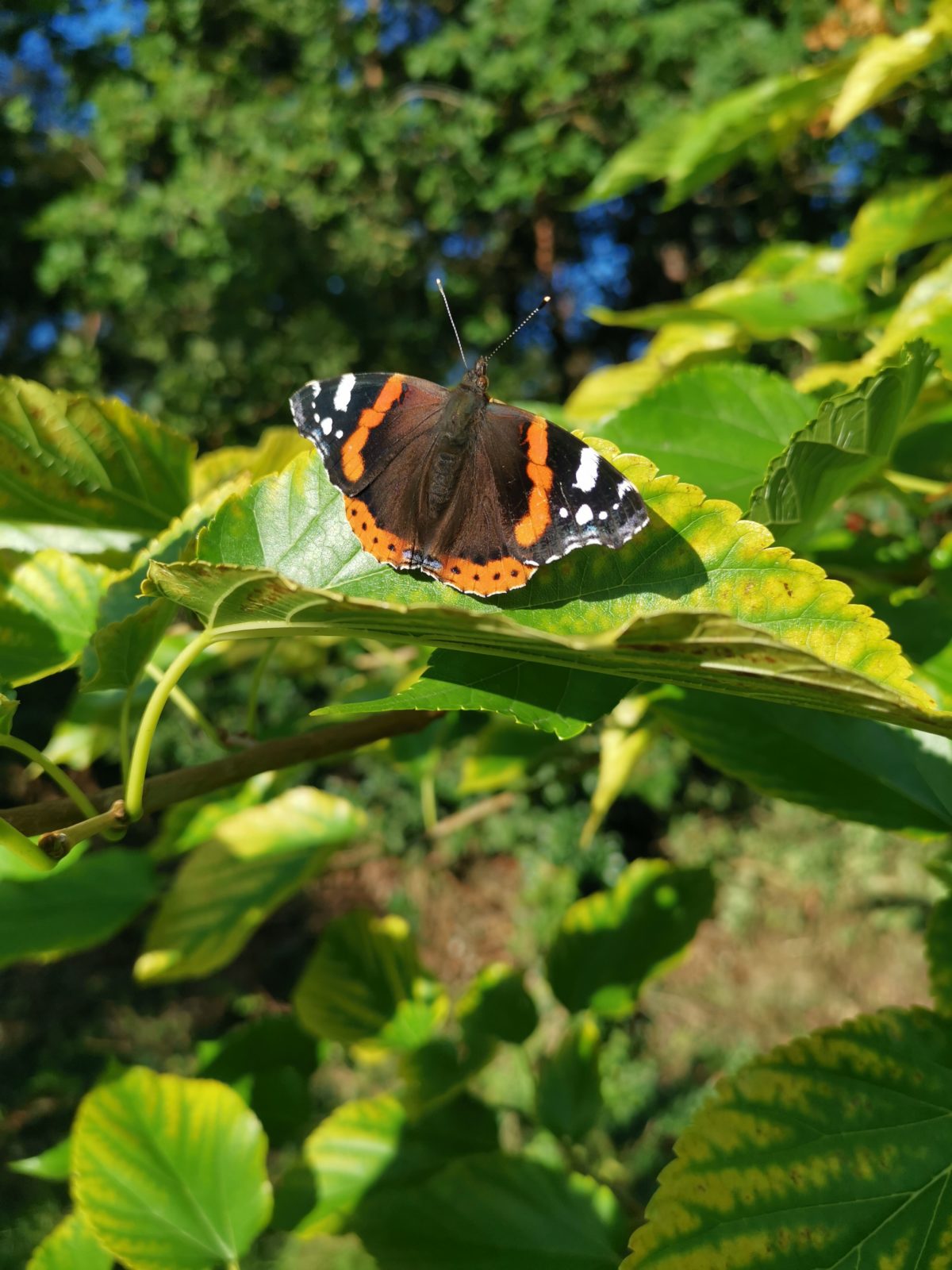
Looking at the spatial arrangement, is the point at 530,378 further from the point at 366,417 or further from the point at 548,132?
the point at 366,417

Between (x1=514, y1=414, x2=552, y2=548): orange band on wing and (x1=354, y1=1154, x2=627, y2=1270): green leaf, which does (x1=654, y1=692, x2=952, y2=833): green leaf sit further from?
(x1=354, y1=1154, x2=627, y2=1270): green leaf

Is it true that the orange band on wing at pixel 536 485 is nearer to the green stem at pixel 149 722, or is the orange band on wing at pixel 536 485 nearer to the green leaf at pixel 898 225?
the green stem at pixel 149 722

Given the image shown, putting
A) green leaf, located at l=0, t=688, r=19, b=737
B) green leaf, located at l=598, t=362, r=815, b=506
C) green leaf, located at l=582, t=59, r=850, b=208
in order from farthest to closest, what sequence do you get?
green leaf, located at l=582, t=59, r=850, b=208 → green leaf, located at l=598, t=362, r=815, b=506 → green leaf, located at l=0, t=688, r=19, b=737

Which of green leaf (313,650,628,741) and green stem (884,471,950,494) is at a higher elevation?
green stem (884,471,950,494)

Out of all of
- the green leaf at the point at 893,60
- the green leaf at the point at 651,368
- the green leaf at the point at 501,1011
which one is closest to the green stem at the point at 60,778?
the green leaf at the point at 501,1011

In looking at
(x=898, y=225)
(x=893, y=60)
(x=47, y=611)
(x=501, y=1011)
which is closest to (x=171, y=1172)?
(x=501, y=1011)

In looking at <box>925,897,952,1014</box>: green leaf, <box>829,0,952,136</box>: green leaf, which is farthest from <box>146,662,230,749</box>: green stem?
<box>829,0,952,136</box>: green leaf
